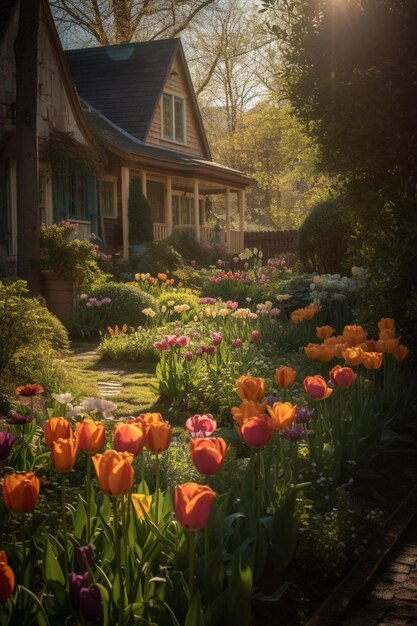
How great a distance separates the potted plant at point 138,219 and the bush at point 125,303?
10041 mm

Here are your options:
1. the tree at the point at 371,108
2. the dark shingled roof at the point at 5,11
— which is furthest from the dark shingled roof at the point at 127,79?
the tree at the point at 371,108

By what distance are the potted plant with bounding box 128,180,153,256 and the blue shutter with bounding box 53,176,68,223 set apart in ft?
11.7

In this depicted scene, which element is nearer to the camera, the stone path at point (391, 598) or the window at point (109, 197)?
the stone path at point (391, 598)

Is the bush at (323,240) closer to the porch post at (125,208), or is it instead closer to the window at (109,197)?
the porch post at (125,208)

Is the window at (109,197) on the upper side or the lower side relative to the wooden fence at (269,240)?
upper

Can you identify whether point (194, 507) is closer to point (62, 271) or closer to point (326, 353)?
point (326, 353)

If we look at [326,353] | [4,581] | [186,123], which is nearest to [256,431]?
[4,581]

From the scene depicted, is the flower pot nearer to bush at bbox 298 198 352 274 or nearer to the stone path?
bush at bbox 298 198 352 274

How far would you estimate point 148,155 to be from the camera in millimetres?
22047

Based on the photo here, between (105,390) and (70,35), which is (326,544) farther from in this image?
(70,35)

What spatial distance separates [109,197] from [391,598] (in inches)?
859

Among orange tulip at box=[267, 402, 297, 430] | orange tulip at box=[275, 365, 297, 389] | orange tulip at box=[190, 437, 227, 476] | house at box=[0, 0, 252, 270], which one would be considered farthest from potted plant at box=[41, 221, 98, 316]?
orange tulip at box=[190, 437, 227, 476]

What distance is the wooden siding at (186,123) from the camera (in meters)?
26.1

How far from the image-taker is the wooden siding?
2612 centimetres
